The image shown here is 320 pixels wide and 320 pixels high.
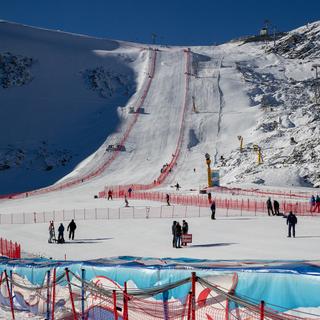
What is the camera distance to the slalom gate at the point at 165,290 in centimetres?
732

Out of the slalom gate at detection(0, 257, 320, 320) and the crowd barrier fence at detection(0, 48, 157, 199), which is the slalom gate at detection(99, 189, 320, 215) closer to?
the crowd barrier fence at detection(0, 48, 157, 199)

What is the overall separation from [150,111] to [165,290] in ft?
249

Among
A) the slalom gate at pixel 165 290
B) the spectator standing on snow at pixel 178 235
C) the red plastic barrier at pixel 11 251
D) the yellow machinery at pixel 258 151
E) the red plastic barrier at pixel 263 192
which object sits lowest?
the red plastic barrier at pixel 11 251

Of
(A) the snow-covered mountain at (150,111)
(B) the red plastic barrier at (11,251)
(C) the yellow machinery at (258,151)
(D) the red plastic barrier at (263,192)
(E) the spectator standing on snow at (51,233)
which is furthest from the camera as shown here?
(A) the snow-covered mountain at (150,111)

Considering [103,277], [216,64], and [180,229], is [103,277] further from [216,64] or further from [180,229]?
[216,64]

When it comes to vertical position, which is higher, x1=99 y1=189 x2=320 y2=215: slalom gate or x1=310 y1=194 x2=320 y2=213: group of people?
x1=310 y1=194 x2=320 y2=213: group of people

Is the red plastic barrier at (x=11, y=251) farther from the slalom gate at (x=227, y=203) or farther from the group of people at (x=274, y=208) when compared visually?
the slalom gate at (x=227, y=203)

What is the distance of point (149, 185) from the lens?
5475 cm

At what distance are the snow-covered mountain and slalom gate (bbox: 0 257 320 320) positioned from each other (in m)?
40.7

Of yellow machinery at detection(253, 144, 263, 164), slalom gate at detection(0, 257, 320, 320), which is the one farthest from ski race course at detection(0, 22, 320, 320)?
yellow machinery at detection(253, 144, 263, 164)

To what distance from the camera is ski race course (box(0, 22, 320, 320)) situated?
28.0 feet

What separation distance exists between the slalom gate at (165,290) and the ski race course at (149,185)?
24 mm

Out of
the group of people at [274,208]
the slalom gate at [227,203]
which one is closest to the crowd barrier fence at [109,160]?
the slalom gate at [227,203]

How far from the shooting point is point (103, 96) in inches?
3666
